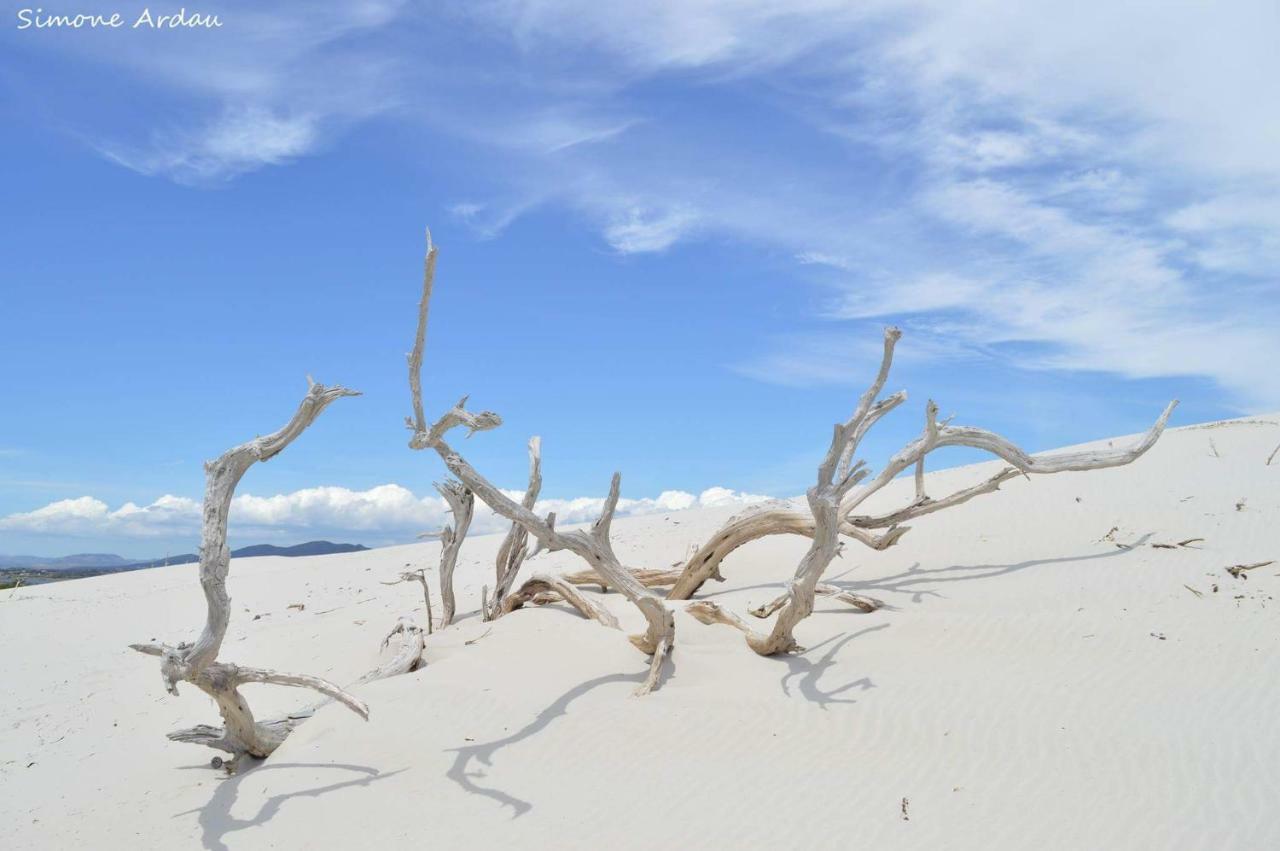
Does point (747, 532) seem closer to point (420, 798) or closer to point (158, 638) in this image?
point (420, 798)

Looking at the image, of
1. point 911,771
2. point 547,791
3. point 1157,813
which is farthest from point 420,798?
point 1157,813

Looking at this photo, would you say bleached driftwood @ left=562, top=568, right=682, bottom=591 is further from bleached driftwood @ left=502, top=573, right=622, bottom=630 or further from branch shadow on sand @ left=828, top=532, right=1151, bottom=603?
branch shadow on sand @ left=828, top=532, right=1151, bottom=603

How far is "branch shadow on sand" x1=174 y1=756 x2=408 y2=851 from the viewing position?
259 inches

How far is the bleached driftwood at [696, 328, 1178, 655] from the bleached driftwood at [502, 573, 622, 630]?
3.56 feet

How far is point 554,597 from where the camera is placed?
11500mm

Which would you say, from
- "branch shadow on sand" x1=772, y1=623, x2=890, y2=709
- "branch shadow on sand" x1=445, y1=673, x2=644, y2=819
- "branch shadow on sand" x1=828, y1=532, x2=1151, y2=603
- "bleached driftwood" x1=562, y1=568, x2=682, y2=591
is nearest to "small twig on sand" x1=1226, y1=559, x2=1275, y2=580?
"branch shadow on sand" x1=828, y1=532, x2=1151, y2=603

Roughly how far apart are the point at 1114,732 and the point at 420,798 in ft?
17.4

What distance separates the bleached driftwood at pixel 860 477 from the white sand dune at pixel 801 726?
0.43 m

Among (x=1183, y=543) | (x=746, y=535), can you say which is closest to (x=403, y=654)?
(x=746, y=535)

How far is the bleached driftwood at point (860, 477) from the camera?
26.5ft

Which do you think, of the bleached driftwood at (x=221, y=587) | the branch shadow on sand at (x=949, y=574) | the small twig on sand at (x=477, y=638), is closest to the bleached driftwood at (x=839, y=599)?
the branch shadow on sand at (x=949, y=574)

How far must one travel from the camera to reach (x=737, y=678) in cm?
854

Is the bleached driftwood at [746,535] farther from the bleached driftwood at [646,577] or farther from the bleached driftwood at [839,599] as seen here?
the bleached driftwood at [839,599]

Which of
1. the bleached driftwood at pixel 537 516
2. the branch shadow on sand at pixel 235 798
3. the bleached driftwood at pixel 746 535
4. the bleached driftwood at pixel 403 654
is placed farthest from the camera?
the bleached driftwood at pixel 746 535
